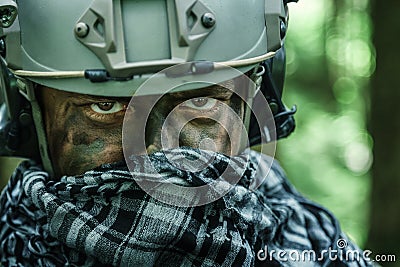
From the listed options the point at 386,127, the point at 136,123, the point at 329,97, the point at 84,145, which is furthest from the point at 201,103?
the point at 329,97

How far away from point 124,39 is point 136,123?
0.17m

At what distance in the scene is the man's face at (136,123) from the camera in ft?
5.29

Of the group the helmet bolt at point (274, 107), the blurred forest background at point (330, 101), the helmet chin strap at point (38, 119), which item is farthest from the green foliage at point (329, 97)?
the helmet chin strap at point (38, 119)

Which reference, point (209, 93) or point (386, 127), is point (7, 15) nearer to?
point (209, 93)

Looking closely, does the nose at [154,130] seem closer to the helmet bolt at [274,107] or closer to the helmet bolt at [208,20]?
the helmet bolt at [208,20]

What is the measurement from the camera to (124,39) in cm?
155

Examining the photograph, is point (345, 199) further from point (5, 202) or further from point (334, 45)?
point (5, 202)

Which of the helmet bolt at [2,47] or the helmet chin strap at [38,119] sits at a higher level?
the helmet bolt at [2,47]

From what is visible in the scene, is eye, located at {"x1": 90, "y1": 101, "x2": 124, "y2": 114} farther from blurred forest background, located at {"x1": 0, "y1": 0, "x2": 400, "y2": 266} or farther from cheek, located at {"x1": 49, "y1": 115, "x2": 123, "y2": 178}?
blurred forest background, located at {"x1": 0, "y1": 0, "x2": 400, "y2": 266}

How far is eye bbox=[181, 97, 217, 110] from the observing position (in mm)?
1628

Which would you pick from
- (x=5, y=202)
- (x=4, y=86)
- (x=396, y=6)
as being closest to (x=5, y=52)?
(x=4, y=86)

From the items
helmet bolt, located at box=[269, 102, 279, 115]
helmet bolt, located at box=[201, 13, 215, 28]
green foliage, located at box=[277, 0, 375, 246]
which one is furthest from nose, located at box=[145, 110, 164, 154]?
green foliage, located at box=[277, 0, 375, 246]

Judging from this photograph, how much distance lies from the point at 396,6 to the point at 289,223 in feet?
7.07

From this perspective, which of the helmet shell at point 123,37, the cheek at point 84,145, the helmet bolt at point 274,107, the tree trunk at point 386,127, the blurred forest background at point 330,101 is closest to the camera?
the helmet shell at point 123,37
